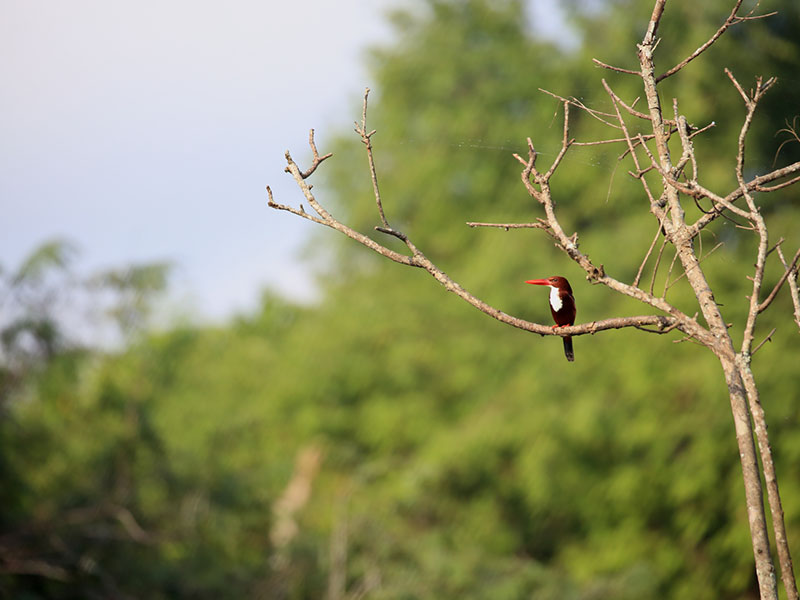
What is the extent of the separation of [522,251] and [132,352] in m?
4.52

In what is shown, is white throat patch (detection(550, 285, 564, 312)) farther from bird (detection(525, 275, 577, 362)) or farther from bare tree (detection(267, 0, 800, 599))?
bare tree (detection(267, 0, 800, 599))

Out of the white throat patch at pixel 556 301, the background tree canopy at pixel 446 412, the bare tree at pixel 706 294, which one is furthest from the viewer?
the background tree canopy at pixel 446 412

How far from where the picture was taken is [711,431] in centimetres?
862

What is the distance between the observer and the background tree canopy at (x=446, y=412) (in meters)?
7.54

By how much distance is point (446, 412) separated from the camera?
1083 cm

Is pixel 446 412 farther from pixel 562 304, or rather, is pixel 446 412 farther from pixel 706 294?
pixel 706 294

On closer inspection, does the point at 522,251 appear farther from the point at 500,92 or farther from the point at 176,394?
the point at 176,394

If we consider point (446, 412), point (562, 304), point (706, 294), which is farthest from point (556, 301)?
point (446, 412)

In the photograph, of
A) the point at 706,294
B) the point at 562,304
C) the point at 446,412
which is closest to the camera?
the point at 706,294

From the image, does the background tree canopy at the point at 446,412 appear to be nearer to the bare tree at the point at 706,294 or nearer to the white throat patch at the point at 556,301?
the white throat patch at the point at 556,301

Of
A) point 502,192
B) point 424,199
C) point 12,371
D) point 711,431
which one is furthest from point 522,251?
point 12,371

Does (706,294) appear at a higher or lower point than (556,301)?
lower

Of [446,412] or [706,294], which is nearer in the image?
[706,294]

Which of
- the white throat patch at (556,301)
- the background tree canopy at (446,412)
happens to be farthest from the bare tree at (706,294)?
the background tree canopy at (446,412)
